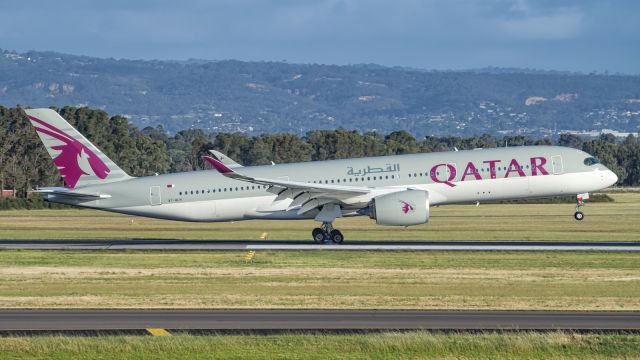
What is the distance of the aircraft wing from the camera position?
48.2 metres

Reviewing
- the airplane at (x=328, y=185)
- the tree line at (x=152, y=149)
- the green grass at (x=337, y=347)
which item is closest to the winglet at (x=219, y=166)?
the airplane at (x=328, y=185)

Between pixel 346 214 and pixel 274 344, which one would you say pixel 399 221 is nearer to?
pixel 346 214

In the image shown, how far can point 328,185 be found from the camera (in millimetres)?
50719

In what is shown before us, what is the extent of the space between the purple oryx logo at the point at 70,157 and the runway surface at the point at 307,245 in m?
3.30

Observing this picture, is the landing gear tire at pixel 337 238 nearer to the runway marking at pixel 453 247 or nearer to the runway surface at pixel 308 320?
the runway marking at pixel 453 247

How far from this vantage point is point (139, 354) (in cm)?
2209

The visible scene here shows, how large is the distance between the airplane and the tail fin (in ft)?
0.15

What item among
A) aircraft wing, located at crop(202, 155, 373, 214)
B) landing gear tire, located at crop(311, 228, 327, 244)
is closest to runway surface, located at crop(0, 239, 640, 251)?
landing gear tire, located at crop(311, 228, 327, 244)

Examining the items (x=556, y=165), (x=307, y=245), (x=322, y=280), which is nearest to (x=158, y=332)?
(x=322, y=280)

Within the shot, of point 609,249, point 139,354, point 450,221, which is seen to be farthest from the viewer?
point 450,221

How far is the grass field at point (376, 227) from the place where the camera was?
57.9 metres

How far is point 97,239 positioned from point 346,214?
541 inches

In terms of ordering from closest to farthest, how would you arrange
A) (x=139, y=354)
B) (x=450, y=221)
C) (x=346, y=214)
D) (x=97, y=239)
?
1. (x=139, y=354)
2. (x=346, y=214)
3. (x=97, y=239)
4. (x=450, y=221)

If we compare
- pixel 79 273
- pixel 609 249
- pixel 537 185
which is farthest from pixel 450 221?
pixel 79 273
